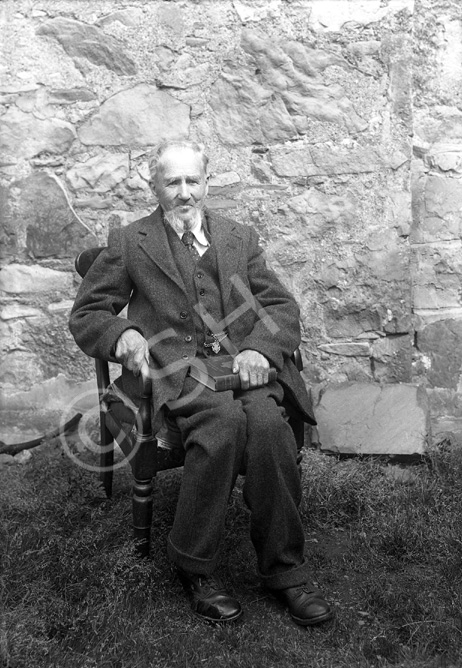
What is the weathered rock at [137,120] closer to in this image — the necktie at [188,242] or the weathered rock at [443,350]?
the necktie at [188,242]

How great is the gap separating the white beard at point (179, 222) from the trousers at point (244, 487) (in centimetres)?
76

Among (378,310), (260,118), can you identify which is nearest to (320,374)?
(378,310)

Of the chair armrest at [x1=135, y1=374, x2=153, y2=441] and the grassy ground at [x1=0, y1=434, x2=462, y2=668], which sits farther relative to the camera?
the chair armrest at [x1=135, y1=374, x2=153, y2=441]

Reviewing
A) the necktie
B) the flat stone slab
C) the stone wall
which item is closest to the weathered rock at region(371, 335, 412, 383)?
the stone wall

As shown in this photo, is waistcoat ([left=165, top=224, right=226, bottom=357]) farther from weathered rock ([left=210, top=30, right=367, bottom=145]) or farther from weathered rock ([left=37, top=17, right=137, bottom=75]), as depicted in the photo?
weathered rock ([left=37, top=17, right=137, bottom=75])

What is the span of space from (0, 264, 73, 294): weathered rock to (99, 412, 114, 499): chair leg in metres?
0.98

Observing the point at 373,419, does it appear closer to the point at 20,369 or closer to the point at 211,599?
the point at 211,599

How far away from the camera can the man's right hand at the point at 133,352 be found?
2918 mm

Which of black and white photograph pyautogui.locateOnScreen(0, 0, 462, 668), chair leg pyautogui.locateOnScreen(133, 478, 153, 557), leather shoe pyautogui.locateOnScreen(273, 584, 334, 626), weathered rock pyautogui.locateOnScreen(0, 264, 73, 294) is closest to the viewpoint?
leather shoe pyautogui.locateOnScreen(273, 584, 334, 626)

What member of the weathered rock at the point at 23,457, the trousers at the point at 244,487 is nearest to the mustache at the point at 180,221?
the trousers at the point at 244,487

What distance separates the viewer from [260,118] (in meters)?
3.95

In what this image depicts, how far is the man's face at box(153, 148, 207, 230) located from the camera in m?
3.08

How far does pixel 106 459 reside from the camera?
3.47 m

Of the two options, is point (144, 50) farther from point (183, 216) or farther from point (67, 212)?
point (183, 216)
